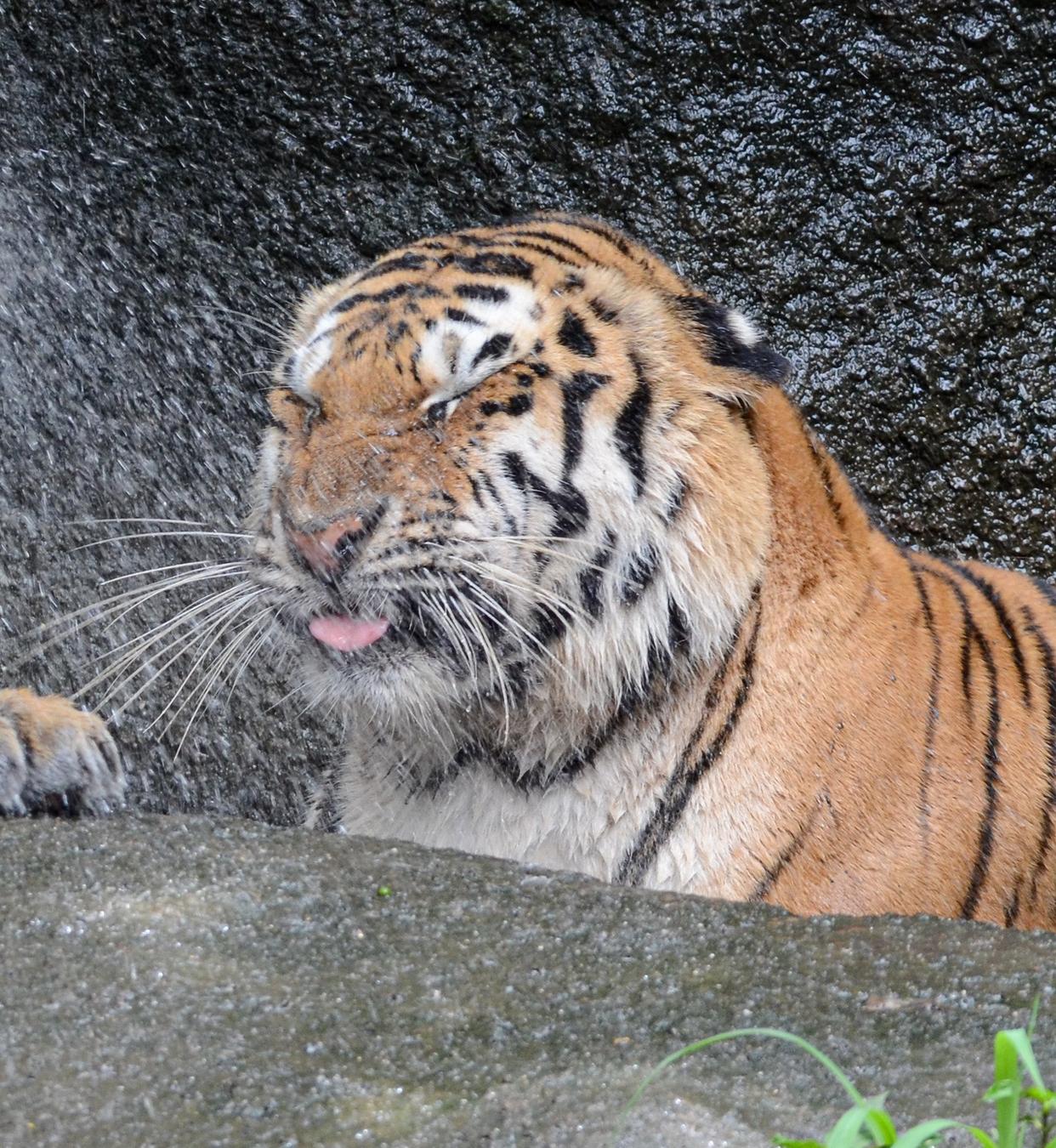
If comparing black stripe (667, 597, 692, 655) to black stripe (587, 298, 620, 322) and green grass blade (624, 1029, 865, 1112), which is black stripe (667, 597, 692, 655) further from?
green grass blade (624, 1029, 865, 1112)

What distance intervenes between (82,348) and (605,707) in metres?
2.87

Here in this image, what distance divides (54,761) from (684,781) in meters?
1.02

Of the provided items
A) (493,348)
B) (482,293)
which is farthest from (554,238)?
(493,348)

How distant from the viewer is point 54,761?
248cm

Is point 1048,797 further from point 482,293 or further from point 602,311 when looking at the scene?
point 482,293

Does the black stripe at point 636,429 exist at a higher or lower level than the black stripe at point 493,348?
lower

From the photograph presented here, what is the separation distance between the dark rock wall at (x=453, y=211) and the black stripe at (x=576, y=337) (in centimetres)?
196

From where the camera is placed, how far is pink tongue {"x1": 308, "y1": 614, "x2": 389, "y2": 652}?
2521 millimetres

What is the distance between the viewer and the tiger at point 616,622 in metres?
2.53

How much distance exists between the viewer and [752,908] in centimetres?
200

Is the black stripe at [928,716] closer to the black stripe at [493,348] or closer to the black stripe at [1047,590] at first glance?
the black stripe at [1047,590]

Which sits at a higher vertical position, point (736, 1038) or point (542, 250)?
point (542, 250)

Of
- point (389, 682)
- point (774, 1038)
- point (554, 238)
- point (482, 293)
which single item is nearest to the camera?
point (774, 1038)

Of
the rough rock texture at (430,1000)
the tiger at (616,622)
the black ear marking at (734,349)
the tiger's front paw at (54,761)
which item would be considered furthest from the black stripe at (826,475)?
the tiger's front paw at (54,761)
